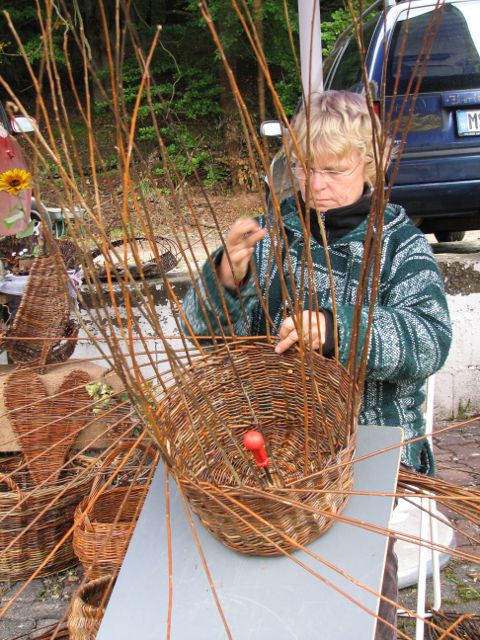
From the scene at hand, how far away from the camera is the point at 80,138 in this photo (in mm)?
9430

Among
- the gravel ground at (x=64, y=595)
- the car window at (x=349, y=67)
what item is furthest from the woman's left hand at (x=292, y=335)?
the car window at (x=349, y=67)

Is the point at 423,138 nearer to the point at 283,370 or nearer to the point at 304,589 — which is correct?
the point at 283,370

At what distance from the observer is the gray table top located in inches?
34.8

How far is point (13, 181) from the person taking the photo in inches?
82.7

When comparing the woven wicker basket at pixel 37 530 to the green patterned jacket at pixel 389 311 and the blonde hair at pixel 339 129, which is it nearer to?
the green patterned jacket at pixel 389 311

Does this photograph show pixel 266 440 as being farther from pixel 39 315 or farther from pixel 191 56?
pixel 191 56

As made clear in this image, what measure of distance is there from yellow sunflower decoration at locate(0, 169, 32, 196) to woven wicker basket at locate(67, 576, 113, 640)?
110 cm

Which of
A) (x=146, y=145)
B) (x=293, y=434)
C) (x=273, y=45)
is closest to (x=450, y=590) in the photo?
(x=293, y=434)

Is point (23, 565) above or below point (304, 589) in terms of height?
below

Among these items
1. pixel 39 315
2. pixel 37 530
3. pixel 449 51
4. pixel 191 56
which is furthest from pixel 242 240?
pixel 191 56

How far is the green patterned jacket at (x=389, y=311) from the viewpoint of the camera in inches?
51.1

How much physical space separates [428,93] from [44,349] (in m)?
2.24

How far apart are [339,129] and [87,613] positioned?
111 cm

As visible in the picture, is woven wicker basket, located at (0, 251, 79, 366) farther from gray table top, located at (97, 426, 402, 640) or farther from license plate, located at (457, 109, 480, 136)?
license plate, located at (457, 109, 480, 136)
